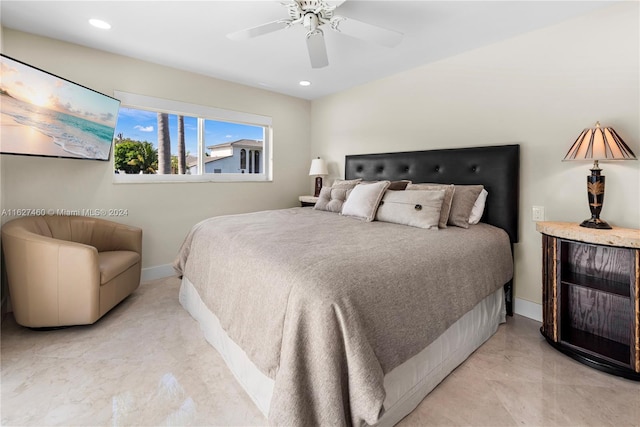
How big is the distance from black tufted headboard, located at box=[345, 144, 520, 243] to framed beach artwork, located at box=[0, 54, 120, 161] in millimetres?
2921

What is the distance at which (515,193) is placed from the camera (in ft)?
8.24

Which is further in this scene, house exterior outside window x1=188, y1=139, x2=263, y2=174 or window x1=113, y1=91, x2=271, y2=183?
house exterior outside window x1=188, y1=139, x2=263, y2=174

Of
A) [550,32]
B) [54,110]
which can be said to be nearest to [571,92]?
[550,32]

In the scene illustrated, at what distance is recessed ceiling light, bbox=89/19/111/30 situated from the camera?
238 cm

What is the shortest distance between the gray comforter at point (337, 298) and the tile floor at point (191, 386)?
14.9 inches

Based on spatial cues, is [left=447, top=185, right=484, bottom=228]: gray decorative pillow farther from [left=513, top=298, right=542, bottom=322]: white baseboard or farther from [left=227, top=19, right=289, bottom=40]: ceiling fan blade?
[left=227, top=19, right=289, bottom=40]: ceiling fan blade

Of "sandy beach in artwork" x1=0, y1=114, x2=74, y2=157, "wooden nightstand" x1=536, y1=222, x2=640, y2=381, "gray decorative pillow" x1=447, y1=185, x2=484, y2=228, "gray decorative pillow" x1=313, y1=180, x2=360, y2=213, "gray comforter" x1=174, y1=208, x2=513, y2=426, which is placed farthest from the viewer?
"gray decorative pillow" x1=313, y1=180, x2=360, y2=213

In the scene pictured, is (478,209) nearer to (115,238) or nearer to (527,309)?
(527,309)

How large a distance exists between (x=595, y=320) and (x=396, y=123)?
252 centimetres

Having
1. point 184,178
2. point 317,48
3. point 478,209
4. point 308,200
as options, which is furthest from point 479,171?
point 184,178

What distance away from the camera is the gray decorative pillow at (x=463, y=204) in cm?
242

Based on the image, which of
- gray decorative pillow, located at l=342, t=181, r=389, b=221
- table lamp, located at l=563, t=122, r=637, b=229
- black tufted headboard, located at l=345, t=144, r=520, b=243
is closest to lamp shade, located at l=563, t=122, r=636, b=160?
table lamp, located at l=563, t=122, r=637, b=229

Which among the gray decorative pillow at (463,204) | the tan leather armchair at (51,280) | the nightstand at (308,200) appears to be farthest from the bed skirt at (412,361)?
the nightstand at (308,200)

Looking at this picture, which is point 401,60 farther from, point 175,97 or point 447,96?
point 175,97
